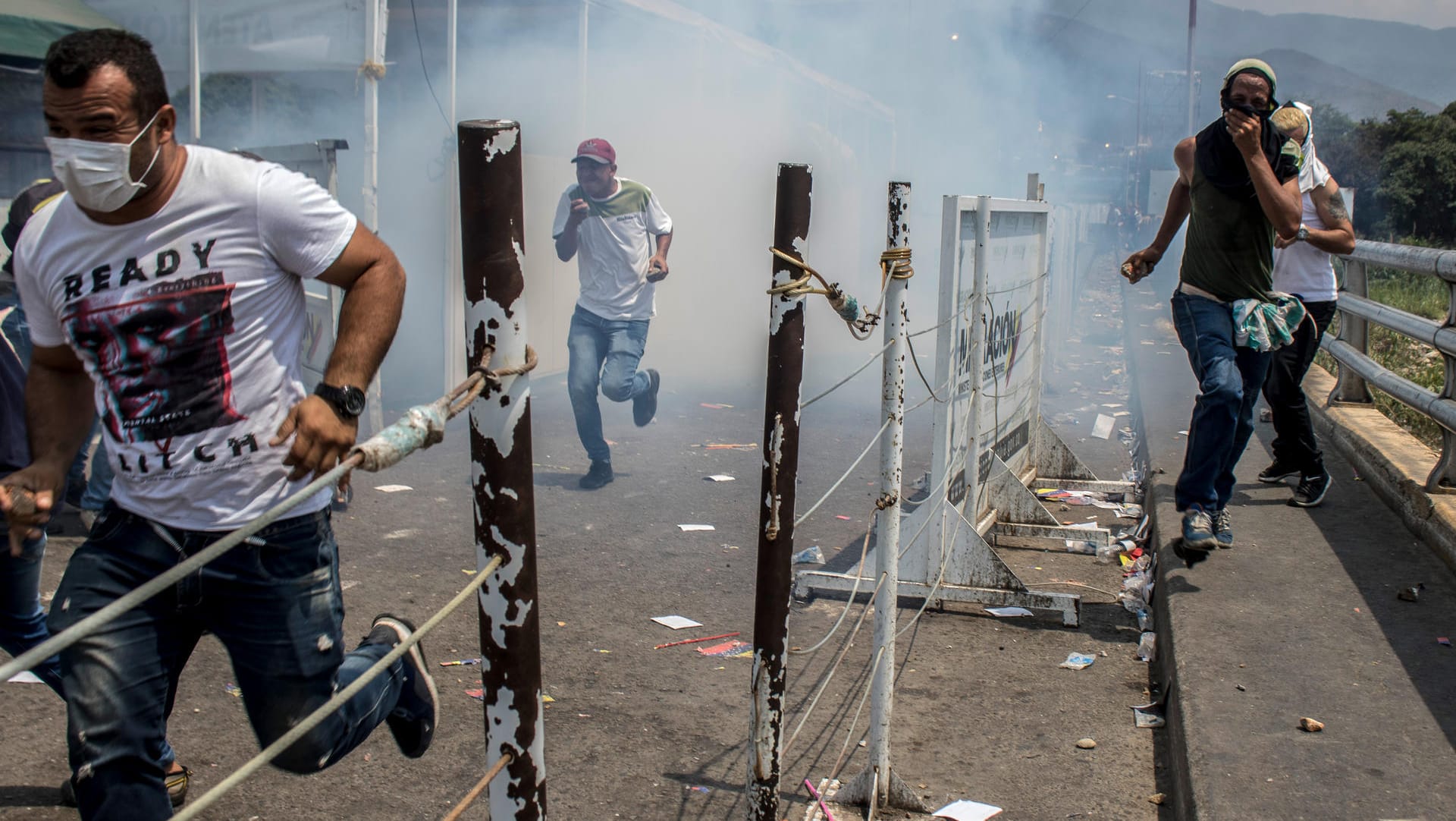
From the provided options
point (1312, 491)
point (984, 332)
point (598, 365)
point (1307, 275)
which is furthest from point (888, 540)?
point (598, 365)

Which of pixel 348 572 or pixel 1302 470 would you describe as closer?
pixel 348 572

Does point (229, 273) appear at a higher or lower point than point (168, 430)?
higher

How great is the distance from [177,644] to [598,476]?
15.4 ft

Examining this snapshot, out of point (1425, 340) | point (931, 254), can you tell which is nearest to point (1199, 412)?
point (1425, 340)

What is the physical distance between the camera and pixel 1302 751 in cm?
299

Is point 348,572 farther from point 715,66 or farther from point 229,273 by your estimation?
point 715,66

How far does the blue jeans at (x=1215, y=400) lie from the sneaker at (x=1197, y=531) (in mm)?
80

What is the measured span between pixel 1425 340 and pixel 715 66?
950 cm

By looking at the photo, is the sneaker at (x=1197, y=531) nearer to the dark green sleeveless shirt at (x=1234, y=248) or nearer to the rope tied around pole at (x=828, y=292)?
the dark green sleeveless shirt at (x=1234, y=248)

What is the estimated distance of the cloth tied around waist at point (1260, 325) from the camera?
175 inches

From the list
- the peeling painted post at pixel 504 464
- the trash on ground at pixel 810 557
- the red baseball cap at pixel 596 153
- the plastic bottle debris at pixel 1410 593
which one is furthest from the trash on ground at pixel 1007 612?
the red baseball cap at pixel 596 153

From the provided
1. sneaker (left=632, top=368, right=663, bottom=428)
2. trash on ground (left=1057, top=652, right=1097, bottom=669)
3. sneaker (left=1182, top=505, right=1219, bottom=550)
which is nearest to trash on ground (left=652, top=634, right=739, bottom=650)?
trash on ground (left=1057, top=652, right=1097, bottom=669)

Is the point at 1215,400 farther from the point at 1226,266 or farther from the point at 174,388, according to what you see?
the point at 174,388

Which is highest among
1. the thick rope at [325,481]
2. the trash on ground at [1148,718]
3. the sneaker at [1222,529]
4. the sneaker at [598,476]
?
the thick rope at [325,481]
